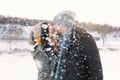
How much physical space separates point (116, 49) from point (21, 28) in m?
1.75

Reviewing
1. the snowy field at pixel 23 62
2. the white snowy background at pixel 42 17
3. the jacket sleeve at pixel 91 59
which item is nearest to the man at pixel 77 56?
the jacket sleeve at pixel 91 59

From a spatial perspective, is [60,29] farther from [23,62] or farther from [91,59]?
[23,62]

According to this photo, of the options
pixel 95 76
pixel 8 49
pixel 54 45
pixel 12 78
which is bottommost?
pixel 12 78

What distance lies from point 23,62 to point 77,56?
378 cm

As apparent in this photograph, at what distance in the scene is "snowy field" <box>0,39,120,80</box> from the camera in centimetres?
484

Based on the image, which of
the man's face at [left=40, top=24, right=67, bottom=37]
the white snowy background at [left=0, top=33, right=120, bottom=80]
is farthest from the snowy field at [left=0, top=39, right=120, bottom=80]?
the man's face at [left=40, top=24, right=67, bottom=37]

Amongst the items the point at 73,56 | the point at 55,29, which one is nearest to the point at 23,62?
the point at 55,29

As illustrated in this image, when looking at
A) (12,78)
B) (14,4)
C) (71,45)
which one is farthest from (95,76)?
(14,4)

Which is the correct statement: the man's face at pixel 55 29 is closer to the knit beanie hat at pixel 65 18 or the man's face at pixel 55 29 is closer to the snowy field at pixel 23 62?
the knit beanie hat at pixel 65 18

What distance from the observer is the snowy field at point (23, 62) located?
4839mm

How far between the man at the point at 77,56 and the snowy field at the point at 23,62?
2934 mm

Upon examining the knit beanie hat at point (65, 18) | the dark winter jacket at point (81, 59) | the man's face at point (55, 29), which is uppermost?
the knit beanie hat at point (65, 18)

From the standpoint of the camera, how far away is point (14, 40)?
475 cm

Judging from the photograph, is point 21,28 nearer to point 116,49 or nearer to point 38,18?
point 38,18
